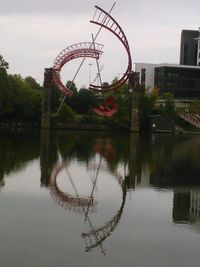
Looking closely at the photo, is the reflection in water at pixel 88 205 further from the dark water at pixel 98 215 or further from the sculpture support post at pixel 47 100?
the sculpture support post at pixel 47 100

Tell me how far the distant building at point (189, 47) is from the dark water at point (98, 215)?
7813 centimetres

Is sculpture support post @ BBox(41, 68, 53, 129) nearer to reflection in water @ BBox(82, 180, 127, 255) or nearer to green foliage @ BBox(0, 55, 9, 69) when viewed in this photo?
green foliage @ BBox(0, 55, 9, 69)

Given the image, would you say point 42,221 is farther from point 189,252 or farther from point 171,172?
point 171,172

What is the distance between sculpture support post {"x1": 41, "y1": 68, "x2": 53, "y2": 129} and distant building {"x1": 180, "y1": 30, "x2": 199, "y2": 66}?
1738 inches

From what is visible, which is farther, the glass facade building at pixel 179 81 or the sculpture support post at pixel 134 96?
the glass facade building at pixel 179 81

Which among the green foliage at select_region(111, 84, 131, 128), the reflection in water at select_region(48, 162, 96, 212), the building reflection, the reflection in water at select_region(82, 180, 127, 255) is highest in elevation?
the green foliage at select_region(111, 84, 131, 128)

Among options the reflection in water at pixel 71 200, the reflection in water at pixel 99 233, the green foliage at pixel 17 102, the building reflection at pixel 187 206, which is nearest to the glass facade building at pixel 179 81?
A: the green foliage at pixel 17 102

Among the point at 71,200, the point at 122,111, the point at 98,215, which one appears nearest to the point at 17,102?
the point at 122,111

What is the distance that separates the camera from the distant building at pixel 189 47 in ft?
324

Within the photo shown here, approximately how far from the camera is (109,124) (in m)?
64.2

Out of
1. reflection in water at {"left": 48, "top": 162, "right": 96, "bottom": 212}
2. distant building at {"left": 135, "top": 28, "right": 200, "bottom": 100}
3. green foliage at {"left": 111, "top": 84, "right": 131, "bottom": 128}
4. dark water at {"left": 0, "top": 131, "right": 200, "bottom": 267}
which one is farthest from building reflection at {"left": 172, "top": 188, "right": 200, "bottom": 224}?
distant building at {"left": 135, "top": 28, "right": 200, "bottom": 100}

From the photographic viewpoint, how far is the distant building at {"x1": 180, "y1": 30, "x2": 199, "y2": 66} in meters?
98.8

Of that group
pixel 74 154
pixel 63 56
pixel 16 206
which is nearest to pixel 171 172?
pixel 74 154

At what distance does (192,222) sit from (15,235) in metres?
4.22
